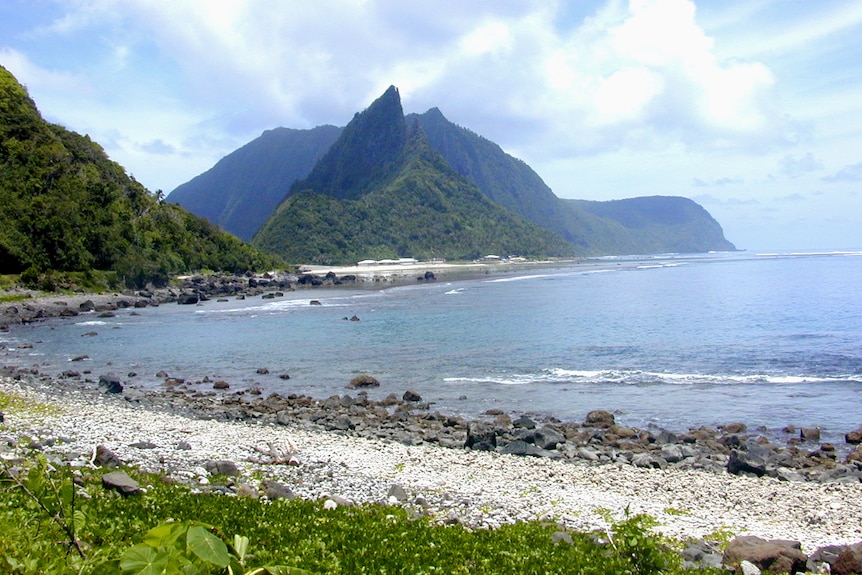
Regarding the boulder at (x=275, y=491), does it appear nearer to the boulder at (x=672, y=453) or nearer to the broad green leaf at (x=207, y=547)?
the broad green leaf at (x=207, y=547)

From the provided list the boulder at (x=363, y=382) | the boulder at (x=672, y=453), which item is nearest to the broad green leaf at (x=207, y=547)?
the boulder at (x=672, y=453)

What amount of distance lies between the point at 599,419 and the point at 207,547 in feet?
70.3

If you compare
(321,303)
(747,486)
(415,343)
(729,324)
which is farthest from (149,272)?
(747,486)

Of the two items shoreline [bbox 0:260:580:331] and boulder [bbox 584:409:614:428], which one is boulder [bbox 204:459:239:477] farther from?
shoreline [bbox 0:260:580:331]

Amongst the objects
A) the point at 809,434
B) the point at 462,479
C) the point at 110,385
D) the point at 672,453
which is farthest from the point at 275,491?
the point at 110,385

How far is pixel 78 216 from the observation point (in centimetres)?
8188

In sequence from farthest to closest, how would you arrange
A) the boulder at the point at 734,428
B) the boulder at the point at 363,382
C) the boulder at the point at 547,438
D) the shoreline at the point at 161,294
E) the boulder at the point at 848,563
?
the shoreline at the point at 161,294 < the boulder at the point at 363,382 < the boulder at the point at 734,428 < the boulder at the point at 547,438 < the boulder at the point at 848,563

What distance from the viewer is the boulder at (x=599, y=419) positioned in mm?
22141

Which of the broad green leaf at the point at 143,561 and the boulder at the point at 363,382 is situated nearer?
the broad green leaf at the point at 143,561

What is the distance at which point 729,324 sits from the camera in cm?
4859

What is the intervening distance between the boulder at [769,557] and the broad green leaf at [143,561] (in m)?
9.02

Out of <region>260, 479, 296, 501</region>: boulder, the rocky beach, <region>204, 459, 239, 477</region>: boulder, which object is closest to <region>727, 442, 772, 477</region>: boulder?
the rocky beach

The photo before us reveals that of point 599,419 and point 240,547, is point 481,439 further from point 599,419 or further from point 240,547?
point 240,547

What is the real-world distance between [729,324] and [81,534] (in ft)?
164
